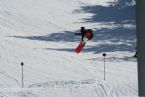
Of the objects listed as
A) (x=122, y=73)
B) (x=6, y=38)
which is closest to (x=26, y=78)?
(x=122, y=73)

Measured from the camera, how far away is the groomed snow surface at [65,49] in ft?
73.3

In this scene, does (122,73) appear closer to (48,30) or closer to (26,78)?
(26,78)

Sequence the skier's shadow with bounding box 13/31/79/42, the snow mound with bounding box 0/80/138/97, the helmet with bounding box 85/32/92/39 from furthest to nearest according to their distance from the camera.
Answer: the skier's shadow with bounding box 13/31/79/42 → the snow mound with bounding box 0/80/138/97 → the helmet with bounding box 85/32/92/39

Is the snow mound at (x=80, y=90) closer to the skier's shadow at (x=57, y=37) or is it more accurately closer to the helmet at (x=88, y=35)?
the helmet at (x=88, y=35)

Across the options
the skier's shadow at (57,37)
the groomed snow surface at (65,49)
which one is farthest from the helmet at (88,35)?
the skier's shadow at (57,37)

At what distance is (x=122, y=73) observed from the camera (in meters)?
32.1

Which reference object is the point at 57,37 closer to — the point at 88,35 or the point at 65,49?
the point at 65,49

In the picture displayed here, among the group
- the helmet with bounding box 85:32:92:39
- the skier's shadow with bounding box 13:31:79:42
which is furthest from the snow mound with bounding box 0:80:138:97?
the skier's shadow with bounding box 13:31:79:42

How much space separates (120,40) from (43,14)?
13.2 meters

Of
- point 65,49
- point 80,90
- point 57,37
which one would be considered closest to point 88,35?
point 80,90

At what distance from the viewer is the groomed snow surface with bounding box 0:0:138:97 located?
22.3 metres

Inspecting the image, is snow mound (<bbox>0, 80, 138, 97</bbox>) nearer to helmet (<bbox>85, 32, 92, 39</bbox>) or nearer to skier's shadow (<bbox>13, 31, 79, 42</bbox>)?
helmet (<bbox>85, 32, 92, 39</bbox>)

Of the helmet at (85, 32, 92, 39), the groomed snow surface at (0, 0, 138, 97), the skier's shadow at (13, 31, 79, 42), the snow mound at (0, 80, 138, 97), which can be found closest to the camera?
the helmet at (85, 32, 92, 39)

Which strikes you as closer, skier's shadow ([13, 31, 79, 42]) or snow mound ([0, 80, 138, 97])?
snow mound ([0, 80, 138, 97])
